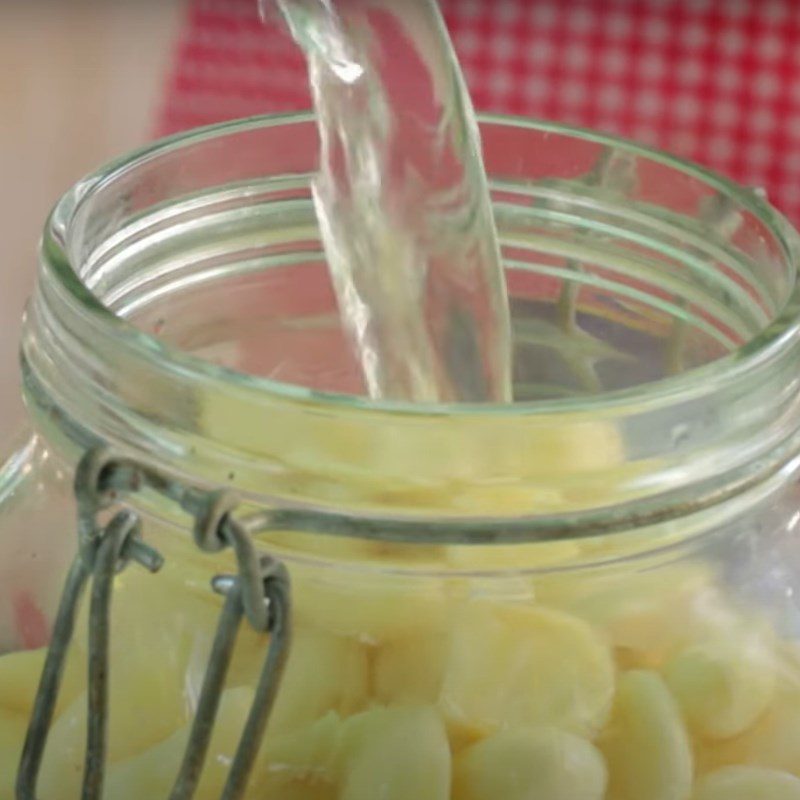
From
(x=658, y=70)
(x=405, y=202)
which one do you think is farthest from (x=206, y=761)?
(x=658, y=70)

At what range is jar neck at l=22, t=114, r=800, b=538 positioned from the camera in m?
0.21

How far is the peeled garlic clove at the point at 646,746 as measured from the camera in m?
0.22

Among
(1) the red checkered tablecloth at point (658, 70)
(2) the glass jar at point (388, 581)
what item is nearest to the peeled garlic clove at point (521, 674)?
(2) the glass jar at point (388, 581)

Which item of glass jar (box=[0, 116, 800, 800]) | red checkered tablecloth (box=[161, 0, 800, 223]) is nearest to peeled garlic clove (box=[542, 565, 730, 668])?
glass jar (box=[0, 116, 800, 800])

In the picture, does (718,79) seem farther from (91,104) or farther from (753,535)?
(753,535)

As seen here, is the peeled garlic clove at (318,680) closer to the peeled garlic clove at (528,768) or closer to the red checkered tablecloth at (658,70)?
the peeled garlic clove at (528,768)

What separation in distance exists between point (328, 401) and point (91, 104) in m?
0.69

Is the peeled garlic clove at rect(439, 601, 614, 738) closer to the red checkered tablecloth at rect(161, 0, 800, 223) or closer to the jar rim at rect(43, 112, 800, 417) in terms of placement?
the jar rim at rect(43, 112, 800, 417)

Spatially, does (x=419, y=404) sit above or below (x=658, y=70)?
above

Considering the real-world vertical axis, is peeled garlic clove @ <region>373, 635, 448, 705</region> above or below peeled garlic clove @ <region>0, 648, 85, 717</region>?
above

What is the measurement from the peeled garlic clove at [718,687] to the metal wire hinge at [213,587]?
6 cm

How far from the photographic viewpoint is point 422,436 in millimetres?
205

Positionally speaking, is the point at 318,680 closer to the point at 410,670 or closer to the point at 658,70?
the point at 410,670

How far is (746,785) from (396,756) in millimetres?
51
